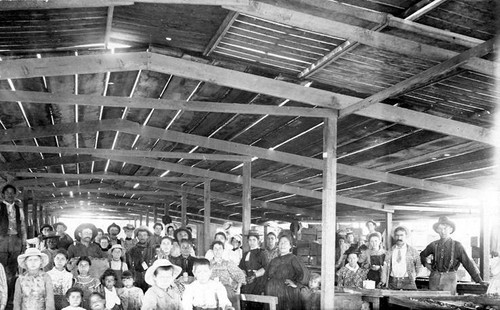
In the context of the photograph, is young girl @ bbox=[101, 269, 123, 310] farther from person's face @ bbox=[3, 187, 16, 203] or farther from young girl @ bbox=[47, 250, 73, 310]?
person's face @ bbox=[3, 187, 16, 203]

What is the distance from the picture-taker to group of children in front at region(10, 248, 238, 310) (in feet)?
19.5

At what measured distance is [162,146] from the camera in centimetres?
1252

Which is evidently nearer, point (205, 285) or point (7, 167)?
point (205, 285)

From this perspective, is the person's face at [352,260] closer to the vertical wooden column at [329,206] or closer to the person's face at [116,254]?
the vertical wooden column at [329,206]

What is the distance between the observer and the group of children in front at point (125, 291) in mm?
5949

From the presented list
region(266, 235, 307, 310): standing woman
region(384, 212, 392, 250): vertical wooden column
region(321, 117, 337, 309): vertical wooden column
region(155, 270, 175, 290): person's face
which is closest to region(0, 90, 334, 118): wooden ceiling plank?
region(321, 117, 337, 309): vertical wooden column

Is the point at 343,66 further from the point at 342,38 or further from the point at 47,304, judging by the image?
the point at 47,304

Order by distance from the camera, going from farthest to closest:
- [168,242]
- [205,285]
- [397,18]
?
[168,242] < [205,285] < [397,18]

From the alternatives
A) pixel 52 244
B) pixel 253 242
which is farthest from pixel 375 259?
pixel 52 244

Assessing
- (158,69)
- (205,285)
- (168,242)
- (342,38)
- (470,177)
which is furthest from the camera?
(470,177)

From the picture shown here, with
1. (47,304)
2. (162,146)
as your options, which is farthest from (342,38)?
(162,146)

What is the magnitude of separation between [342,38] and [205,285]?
295 centimetres

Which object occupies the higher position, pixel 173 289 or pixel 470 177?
pixel 470 177

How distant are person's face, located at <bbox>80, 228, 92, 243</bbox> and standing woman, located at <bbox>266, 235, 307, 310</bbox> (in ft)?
11.2
